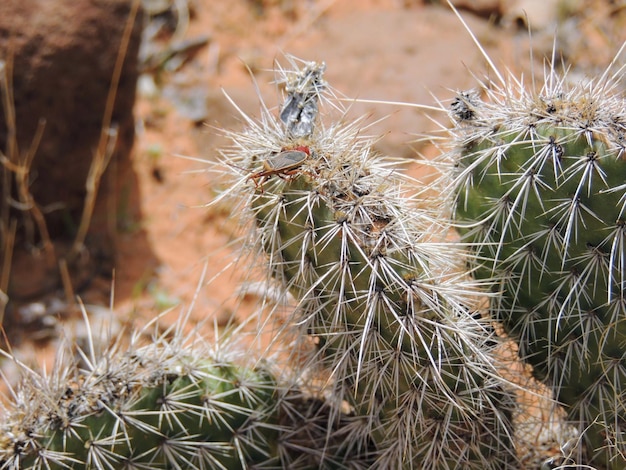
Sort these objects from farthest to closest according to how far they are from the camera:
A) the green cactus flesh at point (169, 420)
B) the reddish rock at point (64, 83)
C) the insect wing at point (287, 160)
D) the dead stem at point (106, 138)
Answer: the dead stem at point (106, 138)
the reddish rock at point (64, 83)
the green cactus flesh at point (169, 420)
the insect wing at point (287, 160)

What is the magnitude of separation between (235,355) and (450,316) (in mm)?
702

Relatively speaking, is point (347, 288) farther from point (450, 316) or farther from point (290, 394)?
point (290, 394)

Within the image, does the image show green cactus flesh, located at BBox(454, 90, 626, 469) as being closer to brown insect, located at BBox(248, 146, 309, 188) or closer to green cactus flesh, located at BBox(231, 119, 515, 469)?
green cactus flesh, located at BBox(231, 119, 515, 469)

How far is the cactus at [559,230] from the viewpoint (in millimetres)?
1659

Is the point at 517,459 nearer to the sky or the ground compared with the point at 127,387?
nearer to the ground

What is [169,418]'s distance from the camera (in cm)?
192

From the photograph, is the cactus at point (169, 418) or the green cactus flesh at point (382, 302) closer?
the green cactus flesh at point (382, 302)

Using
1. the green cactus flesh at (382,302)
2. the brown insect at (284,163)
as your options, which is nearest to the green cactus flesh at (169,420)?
the green cactus flesh at (382,302)

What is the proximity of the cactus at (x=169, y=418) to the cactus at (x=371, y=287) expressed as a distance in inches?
9.2

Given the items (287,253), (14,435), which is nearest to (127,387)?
(14,435)

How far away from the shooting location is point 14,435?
1.87 metres

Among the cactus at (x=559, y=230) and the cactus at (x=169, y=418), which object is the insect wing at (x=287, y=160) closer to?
the cactus at (x=559, y=230)

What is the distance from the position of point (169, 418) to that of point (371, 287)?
2.23 feet

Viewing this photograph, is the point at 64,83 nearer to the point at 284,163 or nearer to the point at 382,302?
the point at 284,163
